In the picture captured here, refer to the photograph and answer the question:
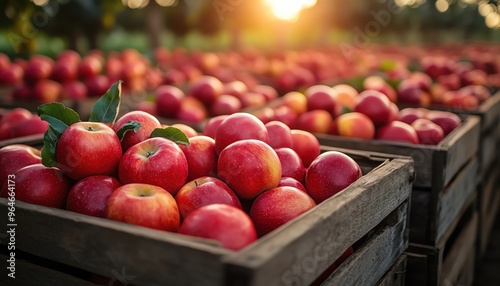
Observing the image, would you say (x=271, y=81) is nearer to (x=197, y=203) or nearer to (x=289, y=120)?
(x=289, y=120)

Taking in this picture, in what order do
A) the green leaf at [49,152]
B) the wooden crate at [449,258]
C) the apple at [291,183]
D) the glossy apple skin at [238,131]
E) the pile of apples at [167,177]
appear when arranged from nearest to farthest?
the pile of apples at [167,177]
the green leaf at [49,152]
the apple at [291,183]
the glossy apple skin at [238,131]
the wooden crate at [449,258]

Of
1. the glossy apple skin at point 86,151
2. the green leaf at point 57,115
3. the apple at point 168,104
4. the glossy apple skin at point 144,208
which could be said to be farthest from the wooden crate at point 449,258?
the apple at point 168,104

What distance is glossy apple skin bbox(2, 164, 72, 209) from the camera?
155 cm

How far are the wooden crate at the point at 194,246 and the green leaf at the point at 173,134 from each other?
491 millimetres

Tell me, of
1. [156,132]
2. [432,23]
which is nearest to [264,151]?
[156,132]

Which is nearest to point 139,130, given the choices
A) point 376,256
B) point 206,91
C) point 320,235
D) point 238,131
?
point 238,131

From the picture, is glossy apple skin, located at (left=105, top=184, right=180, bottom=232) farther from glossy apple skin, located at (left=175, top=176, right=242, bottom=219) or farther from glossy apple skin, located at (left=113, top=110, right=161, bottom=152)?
glossy apple skin, located at (left=113, top=110, right=161, bottom=152)

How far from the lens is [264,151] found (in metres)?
1.66

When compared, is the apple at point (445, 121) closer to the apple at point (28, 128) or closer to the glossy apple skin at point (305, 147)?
the glossy apple skin at point (305, 147)

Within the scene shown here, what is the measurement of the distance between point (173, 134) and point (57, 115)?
0.41 metres

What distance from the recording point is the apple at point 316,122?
2.92m

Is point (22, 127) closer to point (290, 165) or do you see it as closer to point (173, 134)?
point (173, 134)

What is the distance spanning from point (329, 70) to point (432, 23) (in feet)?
52.5

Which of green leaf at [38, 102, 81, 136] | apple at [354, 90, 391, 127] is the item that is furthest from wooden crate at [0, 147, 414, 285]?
apple at [354, 90, 391, 127]
